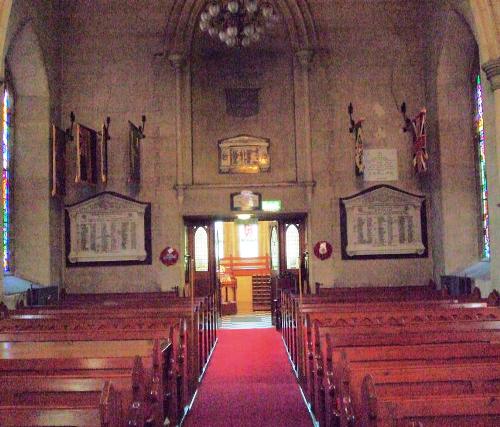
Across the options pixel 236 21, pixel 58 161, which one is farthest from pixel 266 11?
pixel 58 161

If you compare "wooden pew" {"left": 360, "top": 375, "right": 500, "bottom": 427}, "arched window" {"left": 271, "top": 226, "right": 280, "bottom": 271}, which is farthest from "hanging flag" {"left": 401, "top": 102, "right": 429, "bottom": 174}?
"wooden pew" {"left": 360, "top": 375, "right": 500, "bottom": 427}

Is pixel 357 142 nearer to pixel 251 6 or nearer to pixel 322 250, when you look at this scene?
pixel 322 250

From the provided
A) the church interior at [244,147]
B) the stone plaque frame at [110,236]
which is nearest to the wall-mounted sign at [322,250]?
the church interior at [244,147]

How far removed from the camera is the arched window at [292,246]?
11.8m

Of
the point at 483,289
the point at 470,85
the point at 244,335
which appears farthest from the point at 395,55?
the point at 244,335

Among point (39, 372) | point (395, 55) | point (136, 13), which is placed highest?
point (136, 13)

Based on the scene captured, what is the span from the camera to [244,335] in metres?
10.7

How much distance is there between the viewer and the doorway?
443 inches

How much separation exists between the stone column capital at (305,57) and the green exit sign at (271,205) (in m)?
2.46

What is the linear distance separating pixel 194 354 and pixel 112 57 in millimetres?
6219

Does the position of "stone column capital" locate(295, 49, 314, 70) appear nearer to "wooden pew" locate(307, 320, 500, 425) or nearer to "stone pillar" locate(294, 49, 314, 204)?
"stone pillar" locate(294, 49, 314, 204)

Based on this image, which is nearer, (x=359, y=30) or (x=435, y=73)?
(x=435, y=73)

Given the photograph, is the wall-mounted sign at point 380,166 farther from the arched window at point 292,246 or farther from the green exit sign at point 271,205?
the arched window at point 292,246

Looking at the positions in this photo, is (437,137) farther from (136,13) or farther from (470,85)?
(136,13)
